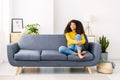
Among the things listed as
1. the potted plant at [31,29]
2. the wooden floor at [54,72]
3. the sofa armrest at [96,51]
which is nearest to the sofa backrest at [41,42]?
the wooden floor at [54,72]

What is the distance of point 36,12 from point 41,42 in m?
1.39

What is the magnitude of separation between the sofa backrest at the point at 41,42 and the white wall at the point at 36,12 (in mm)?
1128

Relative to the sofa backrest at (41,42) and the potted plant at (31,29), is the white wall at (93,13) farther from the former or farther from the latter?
the sofa backrest at (41,42)

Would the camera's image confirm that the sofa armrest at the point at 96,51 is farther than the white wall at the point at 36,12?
No

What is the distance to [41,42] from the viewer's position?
4.66 metres

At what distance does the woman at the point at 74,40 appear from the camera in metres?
4.20

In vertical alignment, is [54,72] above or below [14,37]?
below

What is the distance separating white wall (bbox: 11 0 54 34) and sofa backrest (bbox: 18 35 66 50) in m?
1.13

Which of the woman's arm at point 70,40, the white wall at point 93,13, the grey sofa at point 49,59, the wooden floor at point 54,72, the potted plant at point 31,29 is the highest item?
the white wall at point 93,13

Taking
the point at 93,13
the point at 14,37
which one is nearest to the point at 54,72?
the point at 14,37

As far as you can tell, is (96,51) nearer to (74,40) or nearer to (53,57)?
(74,40)

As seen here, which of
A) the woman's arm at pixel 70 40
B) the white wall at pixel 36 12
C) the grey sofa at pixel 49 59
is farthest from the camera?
the white wall at pixel 36 12

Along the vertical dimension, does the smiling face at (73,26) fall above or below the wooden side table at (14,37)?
above

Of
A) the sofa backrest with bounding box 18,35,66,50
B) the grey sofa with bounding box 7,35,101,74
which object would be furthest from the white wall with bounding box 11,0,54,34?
the grey sofa with bounding box 7,35,101,74
